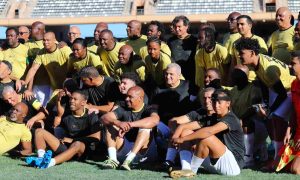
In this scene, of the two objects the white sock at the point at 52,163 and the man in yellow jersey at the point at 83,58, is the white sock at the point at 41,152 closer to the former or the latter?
the white sock at the point at 52,163

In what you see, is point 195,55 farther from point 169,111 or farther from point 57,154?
point 57,154

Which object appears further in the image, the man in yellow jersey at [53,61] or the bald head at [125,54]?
the man in yellow jersey at [53,61]

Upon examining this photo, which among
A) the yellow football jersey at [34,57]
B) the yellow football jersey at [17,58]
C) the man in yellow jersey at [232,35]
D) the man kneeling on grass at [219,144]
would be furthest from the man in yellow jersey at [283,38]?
the yellow football jersey at [17,58]

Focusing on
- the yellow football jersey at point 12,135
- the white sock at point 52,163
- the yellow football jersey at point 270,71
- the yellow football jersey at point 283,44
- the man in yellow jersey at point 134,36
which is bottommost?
the white sock at point 52,163

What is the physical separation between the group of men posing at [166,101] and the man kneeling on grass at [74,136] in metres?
0.01

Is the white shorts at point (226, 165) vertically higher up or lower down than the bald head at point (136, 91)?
lower down

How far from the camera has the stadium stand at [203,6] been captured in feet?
79.8

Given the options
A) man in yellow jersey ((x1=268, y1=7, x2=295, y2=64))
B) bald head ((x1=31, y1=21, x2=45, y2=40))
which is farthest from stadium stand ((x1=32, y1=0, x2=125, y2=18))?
man in yellow jersey ((x1=268, y1=7, x2=295, y2=64))

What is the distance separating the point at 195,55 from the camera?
7.38m

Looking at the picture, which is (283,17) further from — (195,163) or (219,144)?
(195,163)

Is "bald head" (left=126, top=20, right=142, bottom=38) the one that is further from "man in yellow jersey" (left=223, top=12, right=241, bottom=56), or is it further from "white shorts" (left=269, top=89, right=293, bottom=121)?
"white shorts" (left=269, top=89, right=293, bottom=121)

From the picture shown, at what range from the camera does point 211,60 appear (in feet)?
23.3

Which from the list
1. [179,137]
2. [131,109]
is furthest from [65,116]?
[179,137]

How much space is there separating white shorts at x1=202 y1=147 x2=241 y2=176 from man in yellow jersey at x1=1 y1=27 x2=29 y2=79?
4.16 meters
